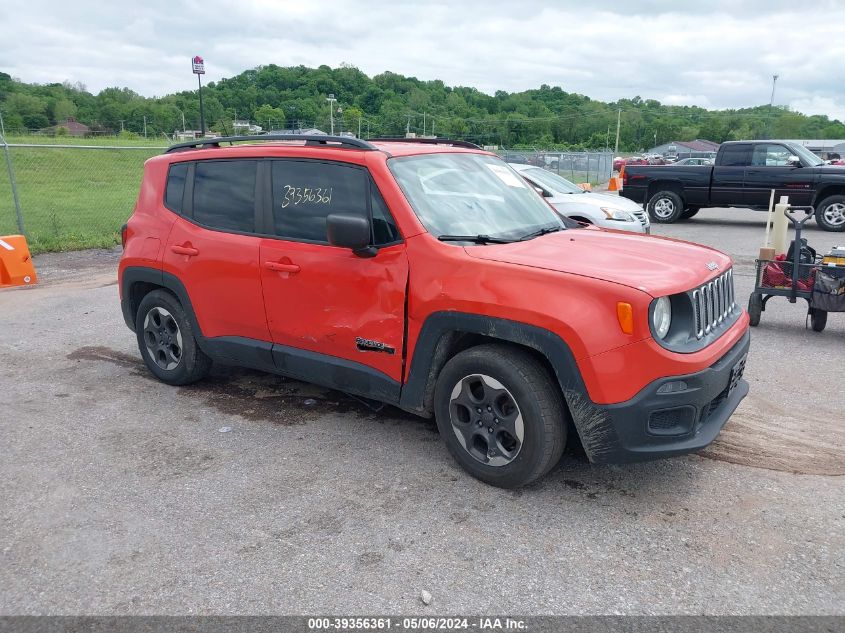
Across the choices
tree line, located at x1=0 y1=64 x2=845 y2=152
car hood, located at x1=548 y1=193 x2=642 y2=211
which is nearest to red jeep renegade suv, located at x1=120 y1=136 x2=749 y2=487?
tree line, located at x1=0 y1=64 x2=845 y2=152

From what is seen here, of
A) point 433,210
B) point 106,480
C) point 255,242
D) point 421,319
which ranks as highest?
point 433,210

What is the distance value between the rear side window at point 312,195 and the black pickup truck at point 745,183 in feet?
43.1

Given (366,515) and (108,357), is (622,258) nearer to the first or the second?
(366,515)

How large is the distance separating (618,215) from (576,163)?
20.3 metres

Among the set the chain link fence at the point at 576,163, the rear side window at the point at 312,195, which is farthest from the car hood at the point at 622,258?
the chain link fence at the point at 576,163

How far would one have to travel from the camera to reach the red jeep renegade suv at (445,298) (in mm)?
3297

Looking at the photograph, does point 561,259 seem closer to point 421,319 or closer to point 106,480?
point 421,319

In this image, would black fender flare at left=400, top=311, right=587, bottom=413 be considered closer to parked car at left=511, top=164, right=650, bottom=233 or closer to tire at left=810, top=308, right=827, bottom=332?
tire at left=810, top=308, right=827, bottom=332

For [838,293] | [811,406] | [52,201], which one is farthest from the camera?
[52,201]

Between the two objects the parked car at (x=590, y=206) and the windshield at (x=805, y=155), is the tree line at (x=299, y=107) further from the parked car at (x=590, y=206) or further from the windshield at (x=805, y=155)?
the windshield at (x=805, y=155)

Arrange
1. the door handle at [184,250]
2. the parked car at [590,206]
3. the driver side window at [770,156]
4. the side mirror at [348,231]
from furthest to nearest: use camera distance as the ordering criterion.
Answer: the driver side window at [770,156], the parked car at [590,206], the door handle at [184,250], the side mirror at [348,231]

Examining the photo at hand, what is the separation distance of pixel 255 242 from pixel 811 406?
402 cm

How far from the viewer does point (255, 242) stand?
454cm

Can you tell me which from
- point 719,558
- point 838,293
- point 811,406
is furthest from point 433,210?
point 838,293
